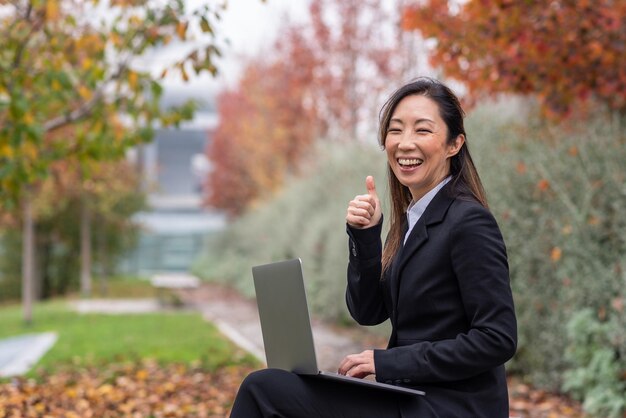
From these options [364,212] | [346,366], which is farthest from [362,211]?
[346,366]

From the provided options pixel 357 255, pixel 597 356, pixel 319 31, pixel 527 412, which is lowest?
pixel 527 412

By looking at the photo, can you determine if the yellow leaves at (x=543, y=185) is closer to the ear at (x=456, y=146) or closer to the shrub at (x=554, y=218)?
the shrub at (x=554, y=218)

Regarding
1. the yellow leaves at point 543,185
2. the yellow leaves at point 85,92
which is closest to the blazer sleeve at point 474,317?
the yellow leaves at point 543,185

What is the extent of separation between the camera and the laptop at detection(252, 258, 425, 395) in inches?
104

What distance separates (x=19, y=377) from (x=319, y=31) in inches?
537

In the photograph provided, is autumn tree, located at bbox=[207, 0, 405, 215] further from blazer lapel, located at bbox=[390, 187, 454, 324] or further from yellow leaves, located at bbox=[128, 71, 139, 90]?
blazer lapel, located at bbox=[390, 187, 454, 324]

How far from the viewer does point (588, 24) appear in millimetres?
6680

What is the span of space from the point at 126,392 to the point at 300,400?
4.97 m

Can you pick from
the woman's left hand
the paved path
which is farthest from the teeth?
the paved path

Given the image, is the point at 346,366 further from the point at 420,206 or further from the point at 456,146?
the point at 456,146

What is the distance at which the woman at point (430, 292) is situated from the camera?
2559 mm

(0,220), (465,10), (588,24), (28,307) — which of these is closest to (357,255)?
(588,24)

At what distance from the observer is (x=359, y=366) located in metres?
2.74

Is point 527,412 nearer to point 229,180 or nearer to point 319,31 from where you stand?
point 319,31
